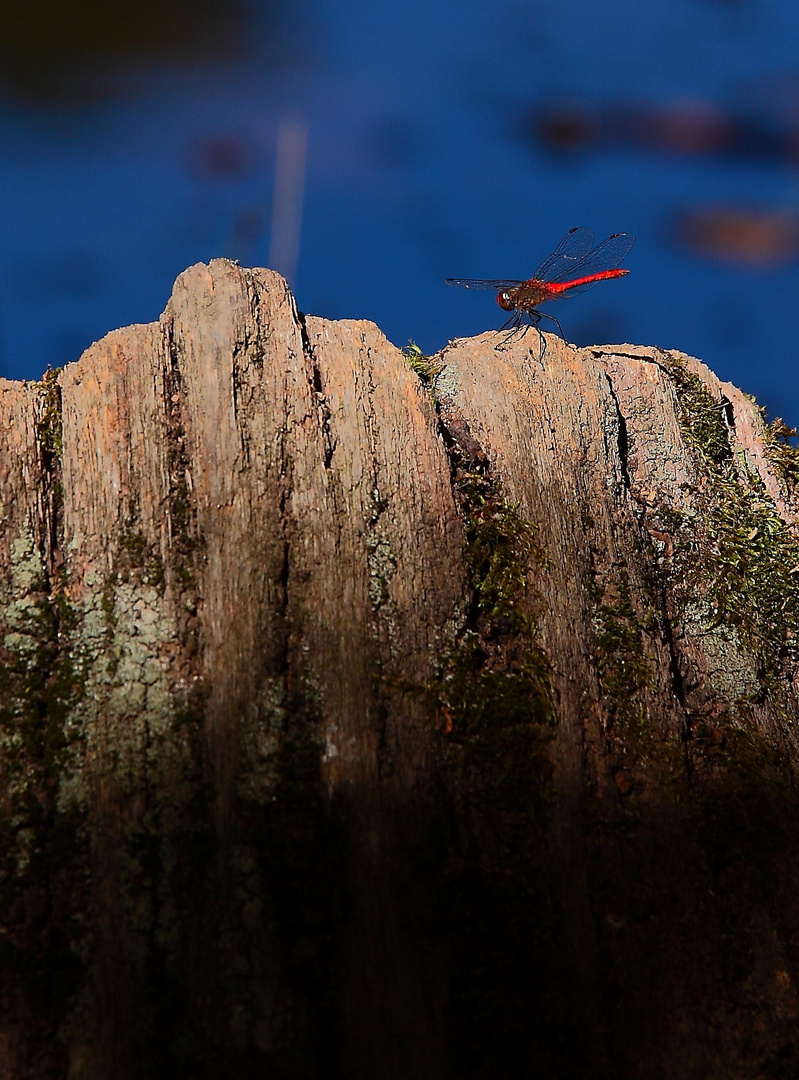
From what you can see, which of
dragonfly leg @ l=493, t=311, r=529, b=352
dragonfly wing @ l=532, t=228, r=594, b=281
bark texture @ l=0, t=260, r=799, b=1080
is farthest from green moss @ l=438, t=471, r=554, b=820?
dragonfly wing @ l=532, t=228, r=594, b=281

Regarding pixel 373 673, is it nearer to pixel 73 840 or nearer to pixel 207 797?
pixel 207 797

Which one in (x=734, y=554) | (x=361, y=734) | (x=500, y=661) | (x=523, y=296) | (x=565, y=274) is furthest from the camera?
(x=565, y=274)

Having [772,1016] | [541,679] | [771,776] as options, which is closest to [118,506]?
[541,679]

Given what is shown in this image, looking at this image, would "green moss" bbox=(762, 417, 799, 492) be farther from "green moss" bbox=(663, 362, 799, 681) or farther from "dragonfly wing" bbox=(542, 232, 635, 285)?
"dragonfly wing" bbox=(542, 232, 635, 285)

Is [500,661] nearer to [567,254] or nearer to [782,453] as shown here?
[782,453]

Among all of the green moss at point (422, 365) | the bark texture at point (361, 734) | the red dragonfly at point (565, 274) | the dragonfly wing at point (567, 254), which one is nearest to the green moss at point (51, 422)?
the bark texture at point (361, 734)

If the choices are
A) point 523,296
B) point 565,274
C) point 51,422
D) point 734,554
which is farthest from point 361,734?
point 565,274

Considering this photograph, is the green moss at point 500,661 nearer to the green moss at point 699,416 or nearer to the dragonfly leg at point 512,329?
the dragonfly leg at point 512,329
